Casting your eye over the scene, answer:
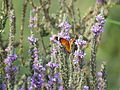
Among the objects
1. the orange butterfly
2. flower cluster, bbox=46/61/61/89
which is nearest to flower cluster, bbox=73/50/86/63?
the orange butterfly

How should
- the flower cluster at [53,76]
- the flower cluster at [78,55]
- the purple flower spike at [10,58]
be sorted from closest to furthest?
the flower cluster at [78,55] < the purple flower spike at [10,58] < the flower cluster at [53,76]

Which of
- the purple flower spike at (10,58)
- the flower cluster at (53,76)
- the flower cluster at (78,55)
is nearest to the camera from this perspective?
the flower cluster at (78,55)

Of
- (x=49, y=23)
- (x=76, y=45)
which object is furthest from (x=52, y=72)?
(x=49, y=23)

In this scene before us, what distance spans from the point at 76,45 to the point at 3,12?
0.51m

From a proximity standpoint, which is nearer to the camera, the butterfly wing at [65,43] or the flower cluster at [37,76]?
the butterfly wing at [65,43]

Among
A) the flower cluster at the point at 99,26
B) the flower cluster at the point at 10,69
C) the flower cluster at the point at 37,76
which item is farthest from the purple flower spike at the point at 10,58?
the flower cluster at the point at 99,26

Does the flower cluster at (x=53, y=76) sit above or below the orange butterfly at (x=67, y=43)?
below

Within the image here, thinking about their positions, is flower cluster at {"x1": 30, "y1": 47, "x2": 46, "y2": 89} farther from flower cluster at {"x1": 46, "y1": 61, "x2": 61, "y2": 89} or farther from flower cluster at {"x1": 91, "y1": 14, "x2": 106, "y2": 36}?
flower cluster at {"x1": 91, "y1": 14, "x2": 106, "y2": 36}

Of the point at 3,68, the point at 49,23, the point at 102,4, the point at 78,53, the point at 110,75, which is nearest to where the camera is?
the point at 78,53

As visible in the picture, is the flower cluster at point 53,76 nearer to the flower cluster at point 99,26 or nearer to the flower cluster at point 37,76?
the flower cluster at point 37,76

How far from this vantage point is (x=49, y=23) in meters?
2.79

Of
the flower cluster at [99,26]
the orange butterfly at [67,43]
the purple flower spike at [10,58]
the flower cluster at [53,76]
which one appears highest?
the flower cluster at [99,26]

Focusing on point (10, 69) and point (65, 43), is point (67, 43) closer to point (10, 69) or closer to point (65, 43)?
point (65, 43)

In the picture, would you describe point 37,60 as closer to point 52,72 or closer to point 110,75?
point 52,72
